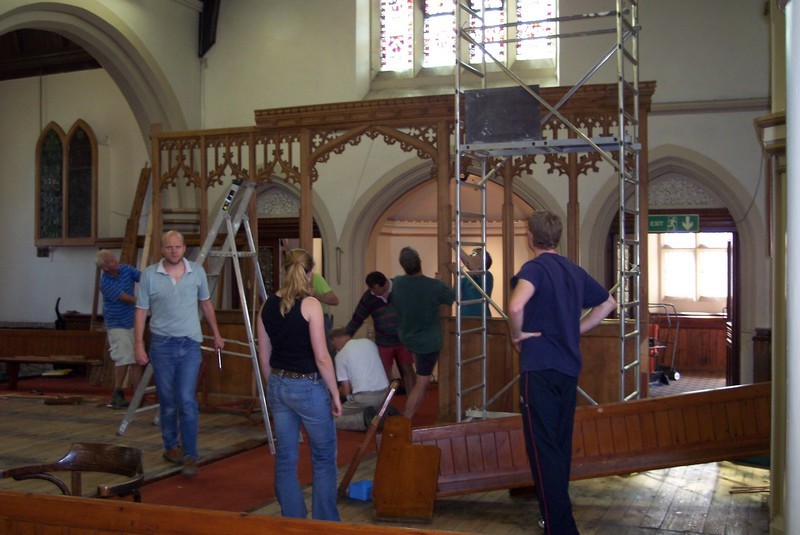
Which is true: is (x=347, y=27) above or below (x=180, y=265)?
above

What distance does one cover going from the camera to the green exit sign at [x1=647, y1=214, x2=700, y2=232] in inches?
400

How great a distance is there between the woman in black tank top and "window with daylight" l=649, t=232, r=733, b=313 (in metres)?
11.5

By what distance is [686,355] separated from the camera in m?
12.9

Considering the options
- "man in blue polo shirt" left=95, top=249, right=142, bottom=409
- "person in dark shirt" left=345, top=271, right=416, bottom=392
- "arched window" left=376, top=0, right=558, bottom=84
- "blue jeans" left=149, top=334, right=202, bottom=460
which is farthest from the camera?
"arched window" left=376, top=0, right=558, bottom=84

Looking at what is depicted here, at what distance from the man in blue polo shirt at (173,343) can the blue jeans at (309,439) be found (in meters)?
1.72

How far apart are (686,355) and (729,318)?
8.64 ft

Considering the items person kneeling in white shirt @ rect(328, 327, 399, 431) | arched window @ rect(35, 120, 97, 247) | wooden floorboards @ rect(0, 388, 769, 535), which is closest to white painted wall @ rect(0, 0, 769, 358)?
arched window @ rect(35, 120, 97, 247)

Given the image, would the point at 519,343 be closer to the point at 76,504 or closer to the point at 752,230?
the point at 76,504

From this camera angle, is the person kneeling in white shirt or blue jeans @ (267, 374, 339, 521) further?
the person kneeling in white shirt

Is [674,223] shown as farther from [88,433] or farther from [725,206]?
[88,433]

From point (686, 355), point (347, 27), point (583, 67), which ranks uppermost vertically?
point (347, 27)

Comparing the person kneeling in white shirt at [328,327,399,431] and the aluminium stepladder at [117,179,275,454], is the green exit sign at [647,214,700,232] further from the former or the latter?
the aluminium stepladder at [117,179,275,454]

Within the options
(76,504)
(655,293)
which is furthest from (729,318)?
(76,504)

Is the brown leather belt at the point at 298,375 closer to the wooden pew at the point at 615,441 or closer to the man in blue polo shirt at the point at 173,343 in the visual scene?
the wooden pew at the point at 615,441
